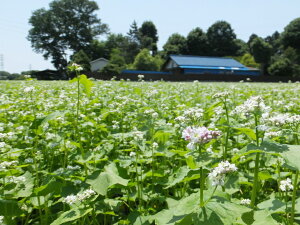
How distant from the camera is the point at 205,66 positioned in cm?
6197

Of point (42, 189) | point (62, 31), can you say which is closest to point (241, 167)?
point (42, 189)

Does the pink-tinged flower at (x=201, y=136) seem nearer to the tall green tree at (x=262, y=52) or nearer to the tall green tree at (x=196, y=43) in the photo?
the tall green tree at (x=262, y=52)

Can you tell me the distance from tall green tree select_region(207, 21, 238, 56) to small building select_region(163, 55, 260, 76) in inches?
1091

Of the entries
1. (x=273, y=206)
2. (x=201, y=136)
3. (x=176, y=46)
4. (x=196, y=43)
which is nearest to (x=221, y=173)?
(x=201, y=136)

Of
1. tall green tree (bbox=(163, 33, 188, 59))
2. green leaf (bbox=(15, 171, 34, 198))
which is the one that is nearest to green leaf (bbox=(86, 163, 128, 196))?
green leaf (bbox=(15, 171, 34, 198))

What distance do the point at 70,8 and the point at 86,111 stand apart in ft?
267

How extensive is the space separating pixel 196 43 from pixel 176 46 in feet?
24.6

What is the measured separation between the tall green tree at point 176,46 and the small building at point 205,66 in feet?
71.6

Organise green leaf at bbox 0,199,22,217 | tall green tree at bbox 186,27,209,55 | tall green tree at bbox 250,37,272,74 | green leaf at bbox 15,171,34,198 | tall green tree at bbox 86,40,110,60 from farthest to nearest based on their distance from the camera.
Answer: tall green tree at bbox 186,27,209,55 < tall green tree at bbox 86,40,110,60 < tall green tree at bbox 250,37,272,74 < green leaf at bbox 15,171,34,198 < green leaf at bbox 0,199,22,217

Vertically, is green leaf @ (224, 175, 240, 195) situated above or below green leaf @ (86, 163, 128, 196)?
below

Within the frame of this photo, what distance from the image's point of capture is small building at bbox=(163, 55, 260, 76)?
5894cm

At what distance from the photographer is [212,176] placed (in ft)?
4.77

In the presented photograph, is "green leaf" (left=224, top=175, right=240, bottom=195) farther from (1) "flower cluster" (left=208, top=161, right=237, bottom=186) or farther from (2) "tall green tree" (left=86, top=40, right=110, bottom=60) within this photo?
(2) "tall green tree" (left=86, top=40, right=110, bottom=60)

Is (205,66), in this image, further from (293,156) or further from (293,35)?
(293,156)
